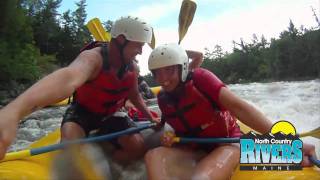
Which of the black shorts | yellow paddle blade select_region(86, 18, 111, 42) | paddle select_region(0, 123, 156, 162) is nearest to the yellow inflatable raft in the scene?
paddle select_region(0, 123, 156, 162)

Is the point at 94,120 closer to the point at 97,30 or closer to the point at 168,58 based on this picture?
the point at 168,58

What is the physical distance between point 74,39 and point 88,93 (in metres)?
18.3

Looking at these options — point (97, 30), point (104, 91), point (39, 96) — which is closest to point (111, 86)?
point (104, 91)

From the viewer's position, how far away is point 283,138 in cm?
130

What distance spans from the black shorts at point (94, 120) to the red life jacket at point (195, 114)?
1.47 ft

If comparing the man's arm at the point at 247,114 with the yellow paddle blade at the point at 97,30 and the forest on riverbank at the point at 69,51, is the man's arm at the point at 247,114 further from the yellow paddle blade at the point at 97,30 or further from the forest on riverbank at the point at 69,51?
the forest on riverbank at the point at 69,51

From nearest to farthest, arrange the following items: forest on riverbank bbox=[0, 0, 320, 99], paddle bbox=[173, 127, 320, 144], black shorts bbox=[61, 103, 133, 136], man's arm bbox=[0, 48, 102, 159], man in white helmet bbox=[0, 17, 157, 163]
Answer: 1. man's arm bbox=[0, 48, 102, 159]
2. paddle bbox=[173, 127, 320, 144]
3. man in white helmet bbox=[0, 17, 157, 163]
4. black shorts bbox=[61, 103, 133, 136]
5. forest on riverbank bbox=[0, 0, 320, 99]

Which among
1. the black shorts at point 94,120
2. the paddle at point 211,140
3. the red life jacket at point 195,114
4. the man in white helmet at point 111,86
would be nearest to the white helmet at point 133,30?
the man in white helmet at point 111,86

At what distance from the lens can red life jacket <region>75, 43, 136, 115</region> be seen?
2.21 meters

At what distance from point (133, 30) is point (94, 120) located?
21.4 inches

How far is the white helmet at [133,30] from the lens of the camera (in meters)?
2.13

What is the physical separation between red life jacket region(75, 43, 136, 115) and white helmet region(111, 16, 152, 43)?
112mm

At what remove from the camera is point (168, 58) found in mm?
1869

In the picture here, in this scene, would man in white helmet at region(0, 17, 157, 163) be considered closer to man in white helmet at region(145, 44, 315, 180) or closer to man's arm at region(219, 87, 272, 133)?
man in white helmet at region(145, 44, 315, 180)
